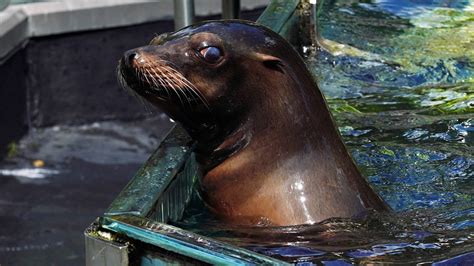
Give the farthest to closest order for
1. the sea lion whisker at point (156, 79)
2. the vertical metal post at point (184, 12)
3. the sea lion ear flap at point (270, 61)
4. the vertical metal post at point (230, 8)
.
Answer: the vertical metal post at point (230, 8)
the vertical metal post at point (184, 12)
the sea lion ear flap at point (270, 61)
the sea lion whisker at point (156, 79)

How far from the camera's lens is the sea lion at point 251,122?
10.6ft

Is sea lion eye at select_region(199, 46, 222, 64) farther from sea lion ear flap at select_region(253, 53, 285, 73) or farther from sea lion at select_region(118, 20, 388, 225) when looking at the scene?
sea lion ear flap at select_region(253, 53, 285, 73)

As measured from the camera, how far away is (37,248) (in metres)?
5.58

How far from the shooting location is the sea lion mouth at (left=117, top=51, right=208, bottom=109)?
3166mm

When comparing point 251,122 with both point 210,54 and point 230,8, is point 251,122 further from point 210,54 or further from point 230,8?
point 230,8

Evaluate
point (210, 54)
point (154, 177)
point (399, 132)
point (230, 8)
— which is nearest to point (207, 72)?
Answer: point (210, 54)

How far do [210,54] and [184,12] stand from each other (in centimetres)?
166

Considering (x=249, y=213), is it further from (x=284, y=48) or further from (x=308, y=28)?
(x=308, y=28)

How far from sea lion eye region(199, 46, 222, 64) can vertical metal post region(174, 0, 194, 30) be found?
5.35 feet

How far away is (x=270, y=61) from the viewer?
3.32m

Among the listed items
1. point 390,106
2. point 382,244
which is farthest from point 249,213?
point 390,106

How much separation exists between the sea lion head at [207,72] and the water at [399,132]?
304 mm

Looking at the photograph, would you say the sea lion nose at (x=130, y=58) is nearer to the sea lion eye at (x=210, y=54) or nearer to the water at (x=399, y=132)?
the sea lion eye at (x=210, y=54)

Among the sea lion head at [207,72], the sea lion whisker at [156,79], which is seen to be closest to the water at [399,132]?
the sea lion head at [207,72]
